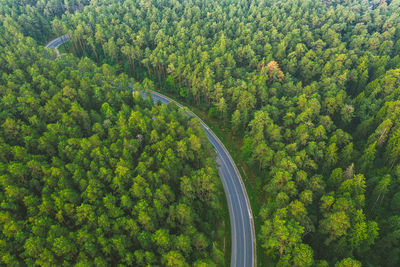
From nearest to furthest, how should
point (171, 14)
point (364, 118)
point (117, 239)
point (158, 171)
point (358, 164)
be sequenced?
1. point (117, 239)
2. point (158, 171)
3. point (358, 164)
4. point (364, 118)
5. point (171, 14)

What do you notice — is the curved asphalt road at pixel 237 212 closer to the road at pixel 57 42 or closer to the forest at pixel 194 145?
the forest at pixel 194 145

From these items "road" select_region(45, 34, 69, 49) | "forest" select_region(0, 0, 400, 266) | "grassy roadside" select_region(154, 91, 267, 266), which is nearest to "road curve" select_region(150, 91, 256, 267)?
"grassy roadside" select_region(154, 91, 267, 266)

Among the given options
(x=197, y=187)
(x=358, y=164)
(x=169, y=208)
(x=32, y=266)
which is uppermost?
(x=358, y=164)

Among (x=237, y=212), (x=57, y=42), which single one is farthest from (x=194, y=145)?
(x=57, y=42)

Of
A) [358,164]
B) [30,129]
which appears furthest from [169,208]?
[358,164]

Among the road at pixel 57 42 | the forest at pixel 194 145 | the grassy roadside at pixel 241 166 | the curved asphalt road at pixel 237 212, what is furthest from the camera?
the road at pixel 57 42

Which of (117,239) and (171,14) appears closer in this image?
(117,239)

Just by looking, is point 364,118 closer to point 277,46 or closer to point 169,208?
point 277,46

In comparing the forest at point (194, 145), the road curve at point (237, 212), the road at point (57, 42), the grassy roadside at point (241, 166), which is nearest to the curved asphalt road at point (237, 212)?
the road curve at point (237, 212)
